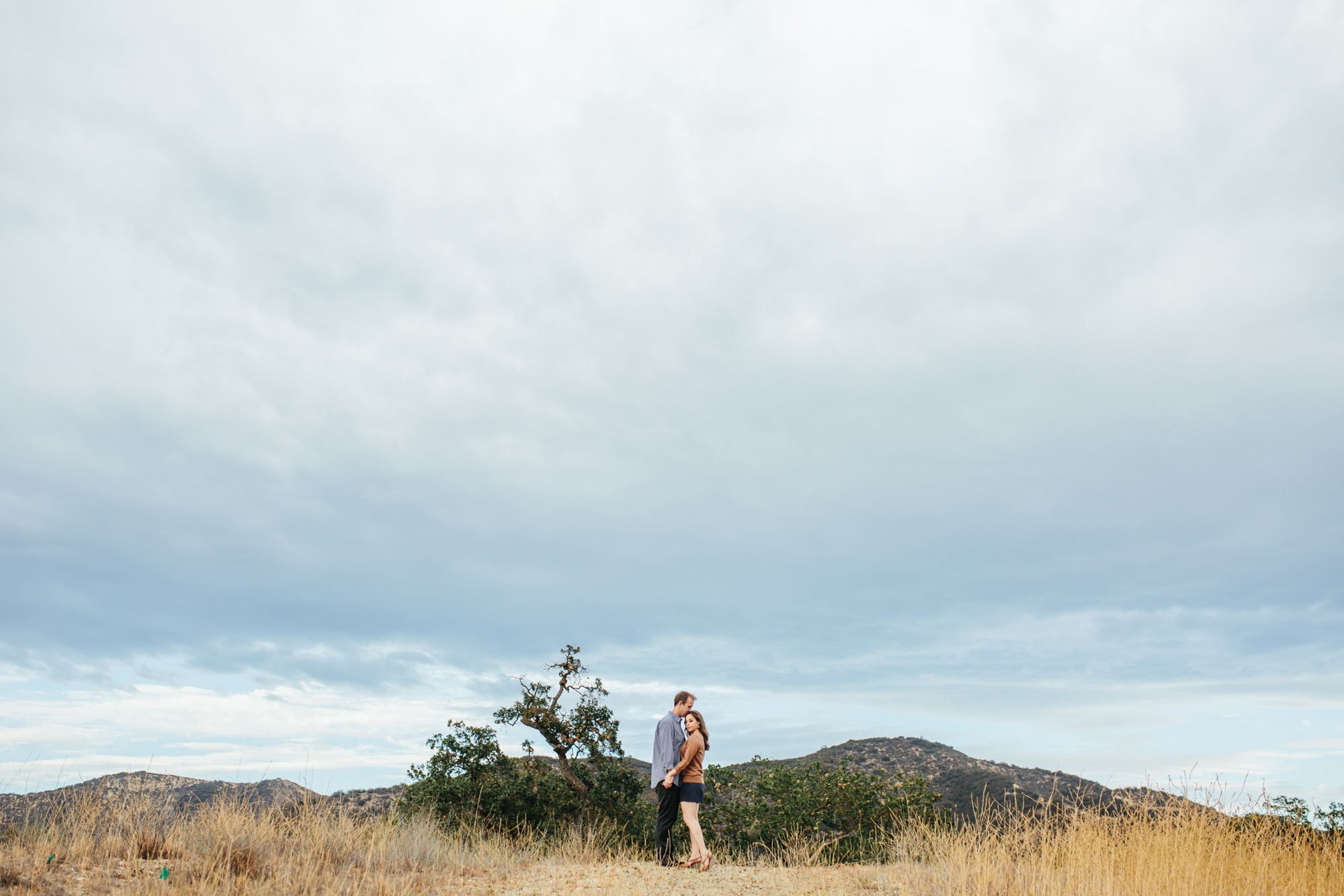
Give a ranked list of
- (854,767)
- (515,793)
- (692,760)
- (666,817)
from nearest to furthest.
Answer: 1. (692,760)
2. (666,817)
3. (515,793)
4. (854,767)

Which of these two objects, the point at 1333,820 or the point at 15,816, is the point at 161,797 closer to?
the point at 15,816

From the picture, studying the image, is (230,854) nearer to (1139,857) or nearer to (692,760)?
(692,760)

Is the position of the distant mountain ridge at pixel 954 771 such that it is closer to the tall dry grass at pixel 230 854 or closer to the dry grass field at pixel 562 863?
the dry grass field at pixel 562 863

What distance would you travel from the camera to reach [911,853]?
12.5 metres

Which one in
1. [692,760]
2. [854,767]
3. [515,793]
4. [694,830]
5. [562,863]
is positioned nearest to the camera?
[694,830]

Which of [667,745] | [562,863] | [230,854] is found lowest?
[562,863]

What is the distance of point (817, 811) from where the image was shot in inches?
629

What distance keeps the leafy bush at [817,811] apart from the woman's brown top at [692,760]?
459 centimetres

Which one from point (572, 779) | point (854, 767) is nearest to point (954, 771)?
point (854, 767)

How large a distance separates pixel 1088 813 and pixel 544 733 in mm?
9919

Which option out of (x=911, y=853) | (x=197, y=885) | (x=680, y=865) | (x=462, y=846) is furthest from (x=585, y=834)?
(x=197, y=885)

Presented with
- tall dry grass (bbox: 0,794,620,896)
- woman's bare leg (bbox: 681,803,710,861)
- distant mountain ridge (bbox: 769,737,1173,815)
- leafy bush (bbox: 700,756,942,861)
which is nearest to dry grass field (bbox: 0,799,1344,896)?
tall dry grass (bbox: 0,794,620,896)

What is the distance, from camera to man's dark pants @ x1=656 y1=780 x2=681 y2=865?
37.6 ft

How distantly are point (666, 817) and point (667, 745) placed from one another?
100cm
